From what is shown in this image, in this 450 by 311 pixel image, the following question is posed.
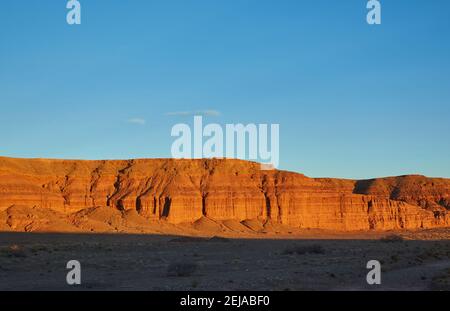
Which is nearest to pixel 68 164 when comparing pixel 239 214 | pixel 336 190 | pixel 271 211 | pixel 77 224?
pixel 77 224

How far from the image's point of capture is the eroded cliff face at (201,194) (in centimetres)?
9175

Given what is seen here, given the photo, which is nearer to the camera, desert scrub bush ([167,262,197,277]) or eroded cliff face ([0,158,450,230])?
desert scrub bush ([167,262,197,277])

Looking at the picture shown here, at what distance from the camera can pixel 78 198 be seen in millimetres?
93625

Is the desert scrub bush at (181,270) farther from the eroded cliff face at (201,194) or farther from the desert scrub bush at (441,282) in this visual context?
the eroded cliff face at (201,194)

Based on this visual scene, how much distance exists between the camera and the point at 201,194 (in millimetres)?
104000

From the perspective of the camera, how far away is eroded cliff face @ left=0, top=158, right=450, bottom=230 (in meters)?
91.8

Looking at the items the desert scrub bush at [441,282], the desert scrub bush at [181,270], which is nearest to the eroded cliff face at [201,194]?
the desert scrub bush at [181,270]

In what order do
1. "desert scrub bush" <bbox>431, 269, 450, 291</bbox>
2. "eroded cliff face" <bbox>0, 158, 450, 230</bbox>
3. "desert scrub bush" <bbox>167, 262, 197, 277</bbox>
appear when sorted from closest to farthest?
"desert scrub bush" <bbox>431, 269, 450, 291</bbox> → "desert scrub bush" <bbox>167, 262, 197, 277</bbox> → "eroded cliff face" <bbox>0, 158, 450, 230</bbox>

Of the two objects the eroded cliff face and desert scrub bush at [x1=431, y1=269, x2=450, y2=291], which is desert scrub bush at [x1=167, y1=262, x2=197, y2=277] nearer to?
desert scrub bush at [x1=431, y1=269, x2=450, y2=291]

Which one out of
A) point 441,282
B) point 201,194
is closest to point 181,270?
point 441,282

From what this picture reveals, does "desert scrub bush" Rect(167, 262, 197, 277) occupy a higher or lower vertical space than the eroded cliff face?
lower

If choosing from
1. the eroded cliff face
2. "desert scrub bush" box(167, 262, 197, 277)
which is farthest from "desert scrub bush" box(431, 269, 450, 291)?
the eroded cliff face
